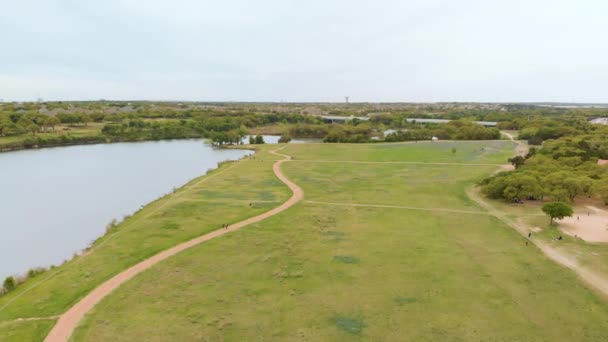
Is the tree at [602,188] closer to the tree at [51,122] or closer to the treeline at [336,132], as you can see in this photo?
the treeline at [336,132]

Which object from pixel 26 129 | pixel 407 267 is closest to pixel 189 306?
pixel 407 267

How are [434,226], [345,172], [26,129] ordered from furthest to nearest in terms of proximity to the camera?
[26,129]
[345,172]
[434,226]

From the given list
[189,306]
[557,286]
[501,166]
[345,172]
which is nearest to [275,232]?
[189,306]

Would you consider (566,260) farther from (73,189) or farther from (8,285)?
(73,189)

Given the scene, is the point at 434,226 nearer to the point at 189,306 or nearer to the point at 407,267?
the point at 407,267

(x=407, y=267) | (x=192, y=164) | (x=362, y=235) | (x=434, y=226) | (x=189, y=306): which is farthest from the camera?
(x=192, y=164)

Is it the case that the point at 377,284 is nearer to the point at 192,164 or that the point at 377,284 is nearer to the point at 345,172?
the point at 345,172

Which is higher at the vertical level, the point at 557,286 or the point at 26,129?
the point at 26,129

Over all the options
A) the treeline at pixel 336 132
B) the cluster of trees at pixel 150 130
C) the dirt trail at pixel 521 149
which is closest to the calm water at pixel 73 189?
the cluster of trees at pixel 150 130

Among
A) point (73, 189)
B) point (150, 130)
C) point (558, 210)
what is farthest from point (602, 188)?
point (150, 130)

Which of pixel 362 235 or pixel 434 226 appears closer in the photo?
pixel 362 235
